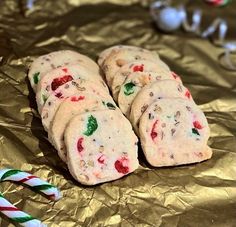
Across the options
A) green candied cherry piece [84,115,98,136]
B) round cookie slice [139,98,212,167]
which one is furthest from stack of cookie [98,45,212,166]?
green candied cherry piece [84,115,98,136]

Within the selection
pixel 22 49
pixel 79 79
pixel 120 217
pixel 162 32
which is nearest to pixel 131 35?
pixel 162 32

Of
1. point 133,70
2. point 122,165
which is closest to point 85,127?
point 122,165

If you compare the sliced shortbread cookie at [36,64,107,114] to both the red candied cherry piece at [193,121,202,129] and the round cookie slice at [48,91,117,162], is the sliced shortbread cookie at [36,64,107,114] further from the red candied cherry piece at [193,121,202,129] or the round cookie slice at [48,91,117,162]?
the red candied cherry piece at [193,121,202,129]

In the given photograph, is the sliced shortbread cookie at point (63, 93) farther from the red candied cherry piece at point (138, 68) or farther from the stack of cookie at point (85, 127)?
the red candied cherry piece at point (138, 68)

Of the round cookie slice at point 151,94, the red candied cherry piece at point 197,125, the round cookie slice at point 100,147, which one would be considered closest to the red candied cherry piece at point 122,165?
the round cookie slice at point 100,147

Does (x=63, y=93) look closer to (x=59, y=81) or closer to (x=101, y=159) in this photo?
(x=59, y=81)

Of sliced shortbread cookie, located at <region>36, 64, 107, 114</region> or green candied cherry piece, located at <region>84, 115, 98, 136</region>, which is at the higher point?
sliced shortbread cookie, located at <region>36, 64, 107, 114</region>

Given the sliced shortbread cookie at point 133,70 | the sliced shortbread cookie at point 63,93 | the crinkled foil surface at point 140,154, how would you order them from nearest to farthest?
the crinkled foil surface at point 140,154 < the sliced shortbread cookie at point 63,93 < the sliced shortbread cookie at point 133,70
